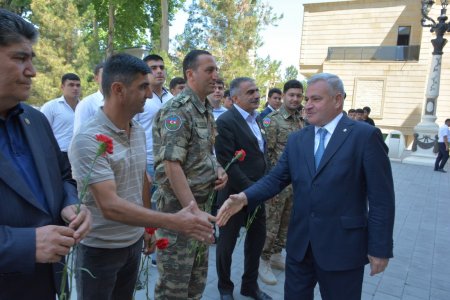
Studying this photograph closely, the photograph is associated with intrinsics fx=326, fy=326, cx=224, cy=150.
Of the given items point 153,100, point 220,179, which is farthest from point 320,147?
point 153,100

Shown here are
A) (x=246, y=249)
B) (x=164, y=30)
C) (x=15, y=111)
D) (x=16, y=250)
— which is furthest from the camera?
(x=164, y=30)

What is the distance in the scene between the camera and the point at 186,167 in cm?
245

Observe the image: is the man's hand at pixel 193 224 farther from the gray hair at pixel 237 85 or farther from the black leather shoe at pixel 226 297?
the gray hair at pixel 237 85

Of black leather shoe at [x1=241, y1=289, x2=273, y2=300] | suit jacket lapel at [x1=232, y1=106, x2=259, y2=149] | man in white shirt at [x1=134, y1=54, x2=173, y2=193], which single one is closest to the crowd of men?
suit jacket lapel at [x1=232, y1=106, x2=259, y2=149]

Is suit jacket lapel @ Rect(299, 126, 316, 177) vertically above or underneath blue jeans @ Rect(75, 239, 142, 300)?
above

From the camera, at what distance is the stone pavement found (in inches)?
148

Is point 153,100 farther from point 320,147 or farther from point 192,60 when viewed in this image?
point 320,147

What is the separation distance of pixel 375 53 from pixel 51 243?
1082 inches

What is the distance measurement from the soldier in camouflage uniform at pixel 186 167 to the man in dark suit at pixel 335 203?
0.32 meters

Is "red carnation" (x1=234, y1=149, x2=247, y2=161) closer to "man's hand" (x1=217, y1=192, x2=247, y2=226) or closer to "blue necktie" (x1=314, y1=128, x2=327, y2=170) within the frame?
"man's hand" (x1=217, y1=192, x2=247, y2=226)

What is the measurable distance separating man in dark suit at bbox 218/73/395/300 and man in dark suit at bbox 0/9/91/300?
1.17 metres

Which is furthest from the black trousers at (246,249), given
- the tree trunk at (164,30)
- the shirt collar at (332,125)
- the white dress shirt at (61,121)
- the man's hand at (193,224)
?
the tree trunk at (164,30)

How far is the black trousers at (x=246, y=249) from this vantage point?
3.35 meters

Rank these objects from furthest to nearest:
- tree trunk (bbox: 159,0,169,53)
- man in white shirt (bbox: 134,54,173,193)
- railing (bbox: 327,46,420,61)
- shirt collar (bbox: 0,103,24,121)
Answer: railing (bbox: 327,46,420,61), tree trunk (bbox: 159,0,169,53), man in white shirt (bbox: 134,54,173,193), shirt collar (bbox: 0,103,24,121)
